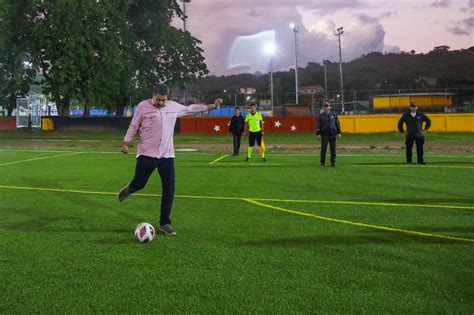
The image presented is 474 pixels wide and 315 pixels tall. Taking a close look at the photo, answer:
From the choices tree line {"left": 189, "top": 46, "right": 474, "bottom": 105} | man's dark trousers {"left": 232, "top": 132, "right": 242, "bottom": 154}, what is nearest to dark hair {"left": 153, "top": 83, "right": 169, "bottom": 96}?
man's dark trousers {"left": 232, "top": 132, "right": 242, "bottom": 154}

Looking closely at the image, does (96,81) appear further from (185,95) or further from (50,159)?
(50,159)

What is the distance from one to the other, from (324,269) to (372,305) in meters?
0.98

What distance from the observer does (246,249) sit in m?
5.87

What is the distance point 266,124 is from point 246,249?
2953 centimetres

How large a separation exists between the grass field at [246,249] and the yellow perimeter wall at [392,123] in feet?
70.5

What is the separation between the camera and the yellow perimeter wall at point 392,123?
31266 mm

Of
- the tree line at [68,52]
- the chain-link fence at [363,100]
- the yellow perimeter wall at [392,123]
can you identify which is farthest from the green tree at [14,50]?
the yellow perimeter wall at [392,123]

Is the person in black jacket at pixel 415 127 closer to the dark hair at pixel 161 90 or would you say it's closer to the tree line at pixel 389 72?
the dark hair at pixel 161 90

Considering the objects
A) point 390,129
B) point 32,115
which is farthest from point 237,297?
point 32,115

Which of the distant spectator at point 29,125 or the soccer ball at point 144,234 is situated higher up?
the distant spectator at point 29,125

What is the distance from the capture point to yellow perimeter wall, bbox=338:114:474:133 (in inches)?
1231

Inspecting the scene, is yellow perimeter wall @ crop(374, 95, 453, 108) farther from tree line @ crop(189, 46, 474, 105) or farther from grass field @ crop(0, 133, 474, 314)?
grass field @ crop(0, 133, 474, 314)

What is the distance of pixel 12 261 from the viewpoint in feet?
18.0

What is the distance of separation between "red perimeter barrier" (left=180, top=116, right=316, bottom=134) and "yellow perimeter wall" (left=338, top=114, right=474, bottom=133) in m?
2.53
